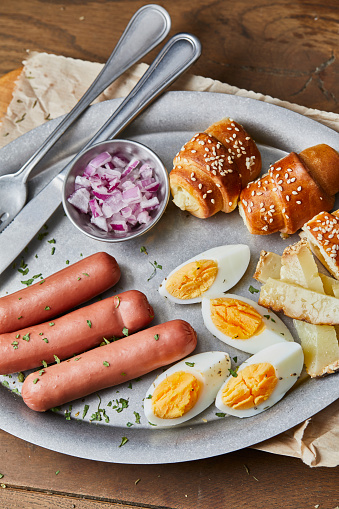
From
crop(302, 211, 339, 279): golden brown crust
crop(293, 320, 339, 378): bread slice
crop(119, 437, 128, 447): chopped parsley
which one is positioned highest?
crop(302, 211, 339, 279): golden brown crust

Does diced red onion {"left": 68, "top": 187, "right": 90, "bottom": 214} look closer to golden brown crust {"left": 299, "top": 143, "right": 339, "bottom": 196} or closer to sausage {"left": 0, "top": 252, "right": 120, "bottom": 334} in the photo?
sausage {"left": 0, "top": 252, "right": 120, "bottom": 334}

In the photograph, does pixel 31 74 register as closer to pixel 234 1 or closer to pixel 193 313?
pixel 234 1

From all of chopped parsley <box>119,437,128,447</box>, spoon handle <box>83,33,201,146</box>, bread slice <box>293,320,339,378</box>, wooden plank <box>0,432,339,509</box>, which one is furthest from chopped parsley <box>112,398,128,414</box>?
spoon handle <box>83,33,201,146</box>

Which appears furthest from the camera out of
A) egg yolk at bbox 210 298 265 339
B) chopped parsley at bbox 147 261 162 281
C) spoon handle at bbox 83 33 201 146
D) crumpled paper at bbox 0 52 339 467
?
crumpled paper at bbox 0 52 339 467

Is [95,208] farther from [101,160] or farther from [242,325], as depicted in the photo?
[242,325]

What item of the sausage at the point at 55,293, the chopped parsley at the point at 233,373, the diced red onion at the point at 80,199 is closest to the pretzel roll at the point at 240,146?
the diced red onion at the point at 80,199

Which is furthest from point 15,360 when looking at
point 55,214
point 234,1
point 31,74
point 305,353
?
point 234,1

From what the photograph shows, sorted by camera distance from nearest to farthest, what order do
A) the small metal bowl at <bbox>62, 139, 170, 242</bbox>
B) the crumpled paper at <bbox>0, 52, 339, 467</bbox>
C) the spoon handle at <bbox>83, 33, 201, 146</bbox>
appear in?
the small metal bowl at <bbox>62, 139, 170, 242</bbox>, the spoon handle at <bbox>83, 33, 201, 146</bbox>, the crumpled paper at <bbox>0, 52, 339, 467</bbox>

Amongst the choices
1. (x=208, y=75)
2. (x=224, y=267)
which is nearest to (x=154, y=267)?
(x=224, y=267)
